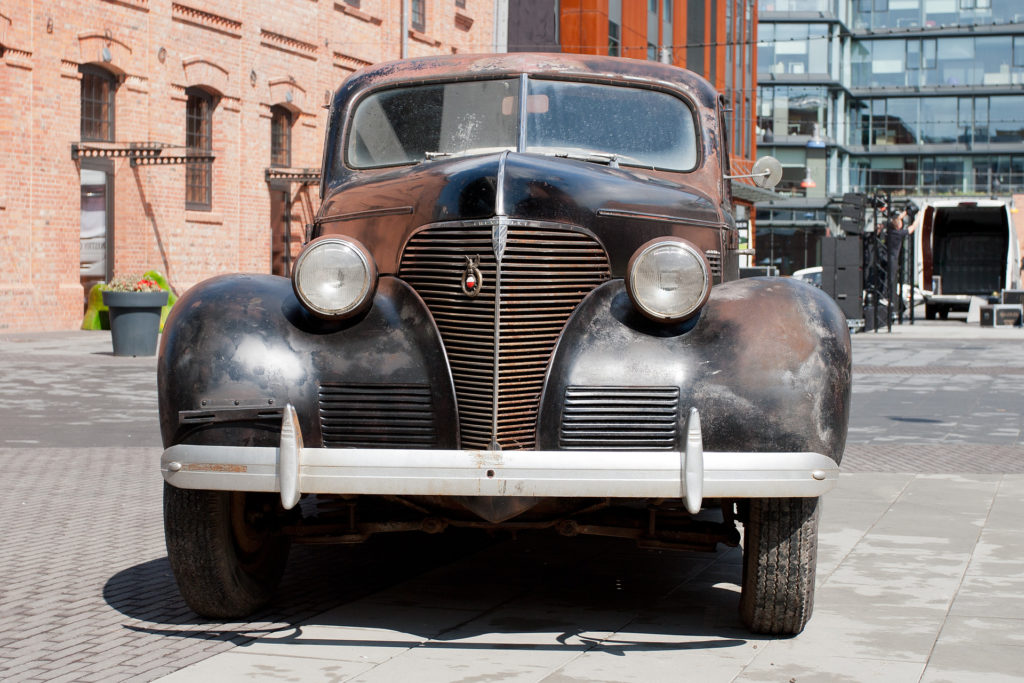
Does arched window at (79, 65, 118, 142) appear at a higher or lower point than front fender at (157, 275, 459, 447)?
higher

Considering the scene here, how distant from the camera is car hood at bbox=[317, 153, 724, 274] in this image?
15.5 ft

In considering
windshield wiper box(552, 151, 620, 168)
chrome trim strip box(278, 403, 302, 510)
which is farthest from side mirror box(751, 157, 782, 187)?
chrome trim strip box(278, 403, 302, 510)

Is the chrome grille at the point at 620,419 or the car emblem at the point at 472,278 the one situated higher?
the car emblem at the point at 472,278

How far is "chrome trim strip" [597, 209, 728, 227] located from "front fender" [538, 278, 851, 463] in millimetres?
400

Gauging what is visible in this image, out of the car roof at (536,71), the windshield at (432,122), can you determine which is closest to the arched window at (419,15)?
the car roof at (536,71)

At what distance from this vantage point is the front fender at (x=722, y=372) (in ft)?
14.8

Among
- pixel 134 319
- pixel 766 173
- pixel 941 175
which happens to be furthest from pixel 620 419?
pixel 941 175

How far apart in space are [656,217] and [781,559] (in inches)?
54.5

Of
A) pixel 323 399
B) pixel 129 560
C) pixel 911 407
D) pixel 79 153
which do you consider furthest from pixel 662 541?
pixel 79 153

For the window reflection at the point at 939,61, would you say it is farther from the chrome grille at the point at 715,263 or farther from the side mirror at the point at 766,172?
the chrome grille at the point at 715,263

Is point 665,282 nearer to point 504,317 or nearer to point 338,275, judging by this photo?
point 504,317

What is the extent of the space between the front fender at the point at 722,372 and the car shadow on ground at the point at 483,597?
86 centimetres

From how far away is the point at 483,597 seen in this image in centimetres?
558

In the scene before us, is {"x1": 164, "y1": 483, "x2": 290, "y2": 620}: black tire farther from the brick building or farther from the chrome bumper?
the brick building
